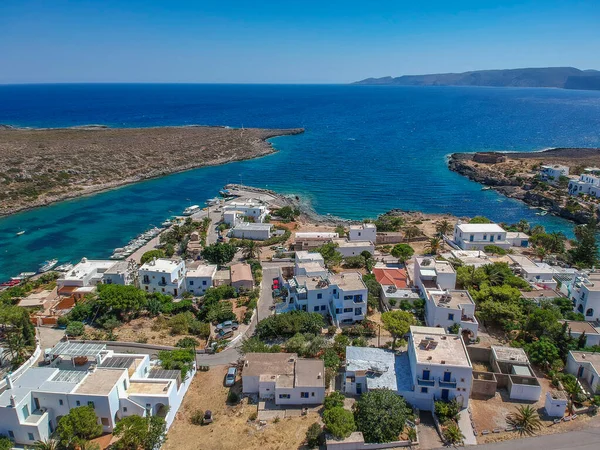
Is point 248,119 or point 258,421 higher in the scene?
point 248,119

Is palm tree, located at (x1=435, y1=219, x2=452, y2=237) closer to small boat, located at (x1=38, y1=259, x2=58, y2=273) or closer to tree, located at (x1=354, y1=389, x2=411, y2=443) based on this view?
tree, located at (x1=354, y1=389, x2=411, y2=443)

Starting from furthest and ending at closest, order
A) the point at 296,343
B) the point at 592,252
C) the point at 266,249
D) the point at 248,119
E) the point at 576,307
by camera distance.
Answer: the point at 248,119 → the point at 266,249 → the point at 592,252 → the point at 576,307 → the point at 296,343

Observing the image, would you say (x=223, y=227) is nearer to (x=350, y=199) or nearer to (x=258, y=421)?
(x=350, y=199)

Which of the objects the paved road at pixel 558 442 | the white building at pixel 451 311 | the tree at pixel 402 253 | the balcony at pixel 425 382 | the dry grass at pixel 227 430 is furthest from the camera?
the tree at pixel 402 253

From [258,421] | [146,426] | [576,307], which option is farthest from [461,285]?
[146,426]

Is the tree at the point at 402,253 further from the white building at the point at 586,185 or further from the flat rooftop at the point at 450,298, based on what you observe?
the white building at the point at 586,185

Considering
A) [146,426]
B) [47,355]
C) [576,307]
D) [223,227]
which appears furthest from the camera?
[223,227]

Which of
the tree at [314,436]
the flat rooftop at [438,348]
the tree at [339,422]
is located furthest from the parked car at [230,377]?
the flat rooftop at [438,348]
